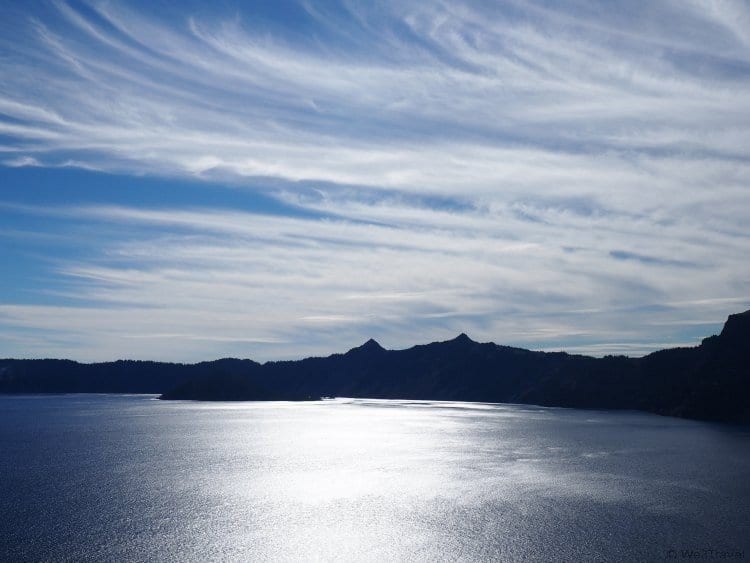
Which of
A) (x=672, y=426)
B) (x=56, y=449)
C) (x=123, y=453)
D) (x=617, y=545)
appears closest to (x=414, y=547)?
(x=617, y=545)

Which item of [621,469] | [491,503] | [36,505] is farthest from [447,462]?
[36,505]

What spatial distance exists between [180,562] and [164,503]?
23955 mm

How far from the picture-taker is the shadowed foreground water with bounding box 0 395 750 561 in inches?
2238

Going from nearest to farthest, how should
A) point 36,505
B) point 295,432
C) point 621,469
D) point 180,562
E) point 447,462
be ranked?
point 180,562 < point 36,505 < point 621,469 < point 447,462 < point 295,432

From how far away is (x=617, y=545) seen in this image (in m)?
56.9

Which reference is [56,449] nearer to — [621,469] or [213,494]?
[213,494]

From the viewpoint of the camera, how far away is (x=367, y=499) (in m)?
82.1

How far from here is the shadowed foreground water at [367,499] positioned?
186 feet

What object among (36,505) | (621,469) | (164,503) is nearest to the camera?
(36,505)

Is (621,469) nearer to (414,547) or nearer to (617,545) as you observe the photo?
(617,545)

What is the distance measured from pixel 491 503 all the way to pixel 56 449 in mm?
91494

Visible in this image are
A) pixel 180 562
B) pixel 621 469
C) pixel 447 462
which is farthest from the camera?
pixel 447 462

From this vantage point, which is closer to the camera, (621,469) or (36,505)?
(36,505)

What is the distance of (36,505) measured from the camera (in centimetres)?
6919
